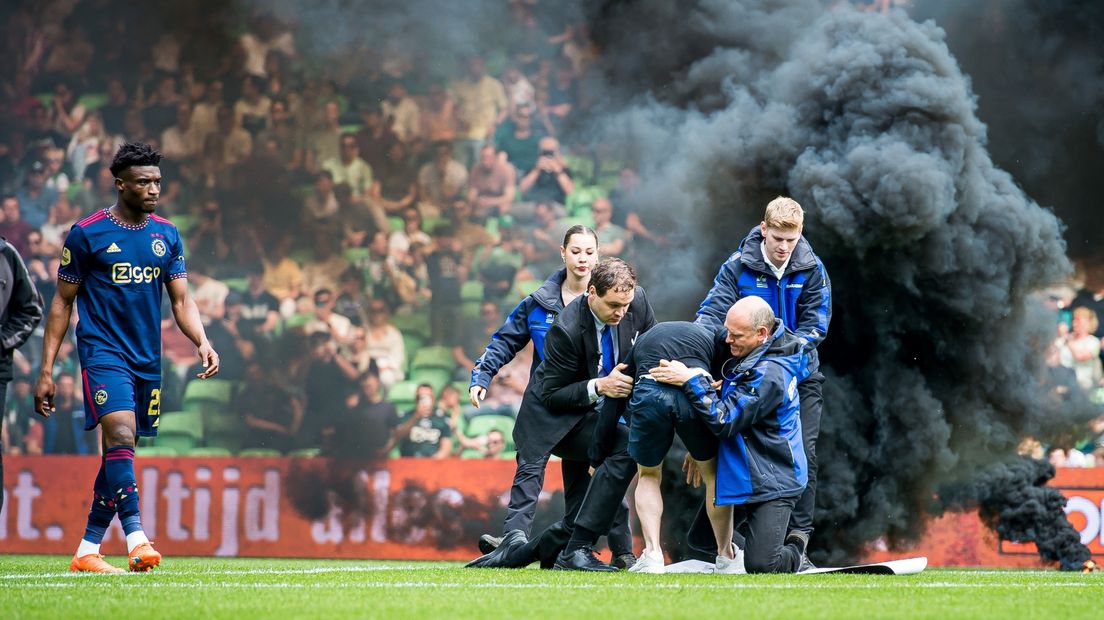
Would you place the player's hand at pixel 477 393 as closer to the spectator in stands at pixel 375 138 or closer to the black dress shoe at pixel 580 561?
the black dress shoe at pixel 580 561

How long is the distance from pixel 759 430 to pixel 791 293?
1.01 meters

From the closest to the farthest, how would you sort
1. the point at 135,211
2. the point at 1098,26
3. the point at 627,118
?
the point at 135,211 < the point at 1098,26 < the point at 627,118

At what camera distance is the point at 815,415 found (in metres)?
6.68

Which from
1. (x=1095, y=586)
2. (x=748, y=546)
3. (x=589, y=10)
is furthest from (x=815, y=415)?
(x=589, y=10)

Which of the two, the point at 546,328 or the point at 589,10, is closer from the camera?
the point at 546,328

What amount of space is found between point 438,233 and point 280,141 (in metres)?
1.92

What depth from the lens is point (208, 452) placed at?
11.8 metres

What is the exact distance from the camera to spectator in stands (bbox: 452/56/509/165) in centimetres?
1266

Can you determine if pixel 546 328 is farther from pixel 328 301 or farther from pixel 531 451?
pixel 328 301

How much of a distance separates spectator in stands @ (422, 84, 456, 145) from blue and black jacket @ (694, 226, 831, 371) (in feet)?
21.7

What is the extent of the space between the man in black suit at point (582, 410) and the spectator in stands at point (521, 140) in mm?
5949

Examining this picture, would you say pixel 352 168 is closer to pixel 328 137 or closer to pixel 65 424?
pixel 328 137

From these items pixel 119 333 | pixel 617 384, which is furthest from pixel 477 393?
pixel 119 333

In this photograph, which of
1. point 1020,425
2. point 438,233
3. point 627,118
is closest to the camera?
point 1020,425
